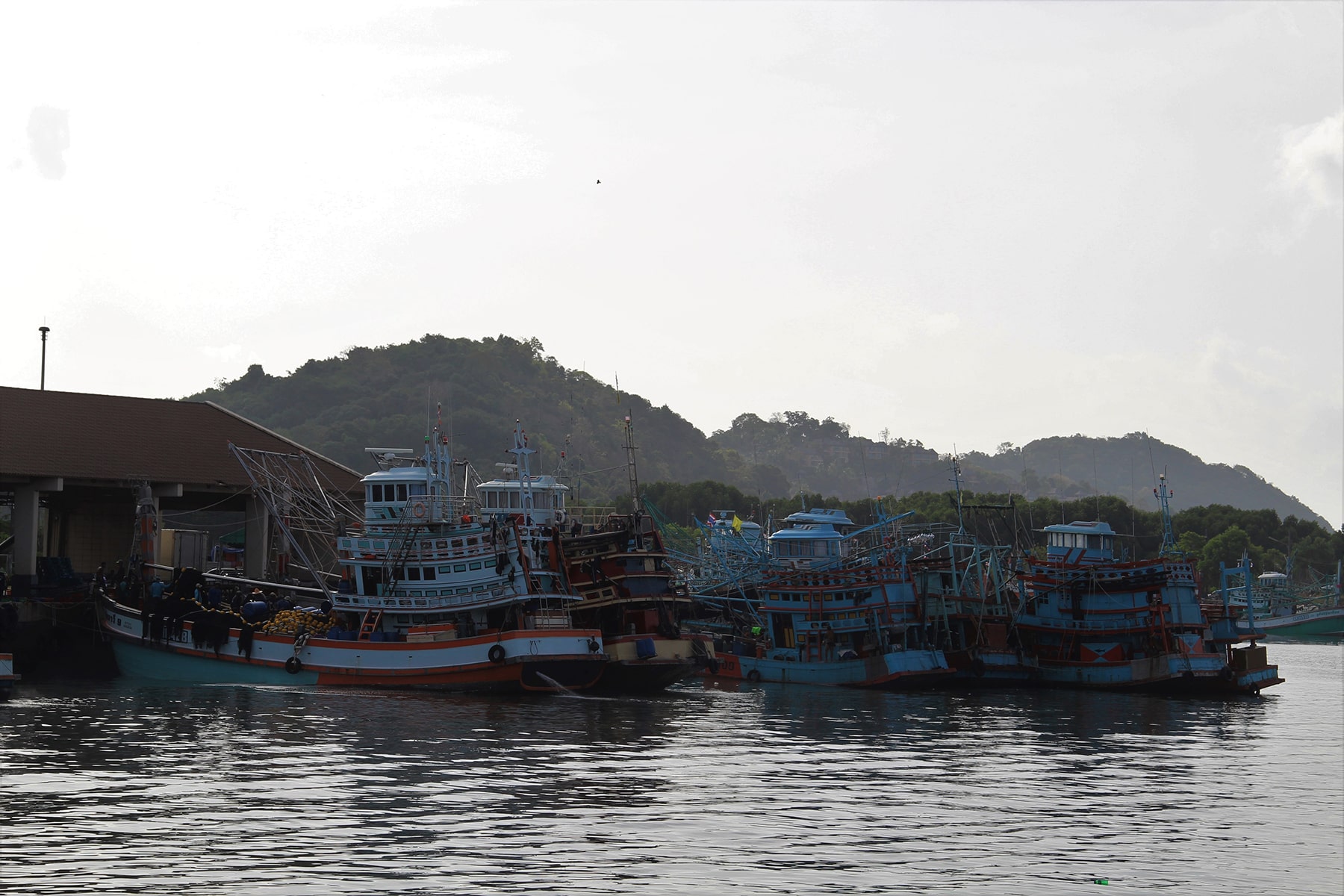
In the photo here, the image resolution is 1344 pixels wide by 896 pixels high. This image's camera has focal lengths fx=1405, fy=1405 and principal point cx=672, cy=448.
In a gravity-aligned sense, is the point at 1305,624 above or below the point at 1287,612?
below

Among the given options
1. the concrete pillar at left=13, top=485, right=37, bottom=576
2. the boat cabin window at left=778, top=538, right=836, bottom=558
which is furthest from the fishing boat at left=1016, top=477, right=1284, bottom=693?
the concrete pillar at left=13, top=485, right=37, bottom=576

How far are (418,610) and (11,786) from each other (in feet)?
72.9

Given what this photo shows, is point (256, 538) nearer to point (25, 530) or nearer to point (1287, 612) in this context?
point (25, 530)

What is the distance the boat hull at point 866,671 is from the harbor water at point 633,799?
30.0 ft

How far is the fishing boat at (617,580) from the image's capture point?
4928cm

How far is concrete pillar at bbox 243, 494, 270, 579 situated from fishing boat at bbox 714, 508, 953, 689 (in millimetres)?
20522

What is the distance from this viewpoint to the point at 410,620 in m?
48.3

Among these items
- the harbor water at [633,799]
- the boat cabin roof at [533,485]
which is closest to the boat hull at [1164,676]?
the harbor water at [633,799]

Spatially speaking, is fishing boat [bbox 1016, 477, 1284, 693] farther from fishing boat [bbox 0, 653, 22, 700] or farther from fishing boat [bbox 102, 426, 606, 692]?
fishing boat [bbox 0, 653, 22, 700]

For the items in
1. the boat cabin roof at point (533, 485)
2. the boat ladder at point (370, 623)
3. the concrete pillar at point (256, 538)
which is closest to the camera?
the boat ladder at point (370, 623)

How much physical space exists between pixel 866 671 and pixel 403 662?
59.3ft

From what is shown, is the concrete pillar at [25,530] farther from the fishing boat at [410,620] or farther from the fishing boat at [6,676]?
the fishing boat at [6,676]

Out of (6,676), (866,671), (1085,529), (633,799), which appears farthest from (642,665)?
(633,799)

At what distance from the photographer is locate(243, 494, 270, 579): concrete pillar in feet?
202
